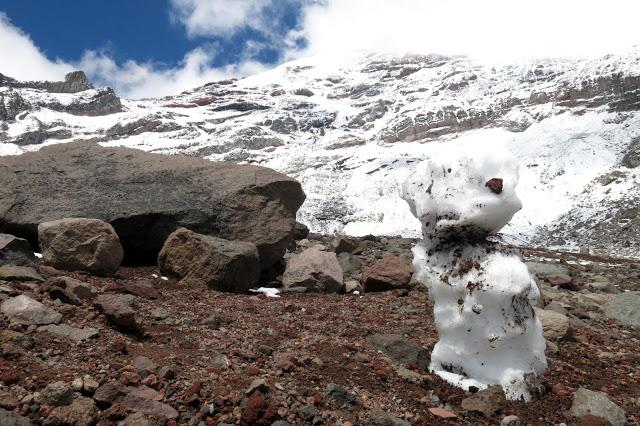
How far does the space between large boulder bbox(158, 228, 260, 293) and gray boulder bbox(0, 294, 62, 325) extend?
11.8 feet

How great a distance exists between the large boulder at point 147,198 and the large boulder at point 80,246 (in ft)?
4.89

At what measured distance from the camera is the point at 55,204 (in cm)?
1089

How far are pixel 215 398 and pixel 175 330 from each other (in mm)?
2256

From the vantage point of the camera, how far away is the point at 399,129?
117250 millimetres

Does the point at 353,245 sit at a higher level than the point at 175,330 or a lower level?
lower

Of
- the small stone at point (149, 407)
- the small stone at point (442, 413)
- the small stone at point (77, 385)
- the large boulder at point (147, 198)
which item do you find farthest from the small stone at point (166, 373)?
the large boulder at point (147, 198)

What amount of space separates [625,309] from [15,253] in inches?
437

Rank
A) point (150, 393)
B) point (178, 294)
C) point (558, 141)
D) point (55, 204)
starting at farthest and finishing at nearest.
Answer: point (558, 141), point (55, 204), point (178, 294), point (150, 393)

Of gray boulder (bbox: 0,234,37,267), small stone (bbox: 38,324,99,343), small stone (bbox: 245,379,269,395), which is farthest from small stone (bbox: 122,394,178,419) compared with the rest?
gray boulder (bbox: 0,234,37,267)

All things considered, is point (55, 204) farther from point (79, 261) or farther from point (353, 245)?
point (353, 245)

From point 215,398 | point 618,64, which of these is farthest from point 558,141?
point 215,398

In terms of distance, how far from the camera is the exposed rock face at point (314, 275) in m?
→ 10.5

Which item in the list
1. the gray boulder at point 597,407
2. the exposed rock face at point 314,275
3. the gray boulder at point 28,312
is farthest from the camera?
the exposed rock face at point 314,275

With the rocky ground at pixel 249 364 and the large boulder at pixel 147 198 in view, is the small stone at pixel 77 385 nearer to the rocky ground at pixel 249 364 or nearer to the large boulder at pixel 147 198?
the rocky ground at pixel 249 364
